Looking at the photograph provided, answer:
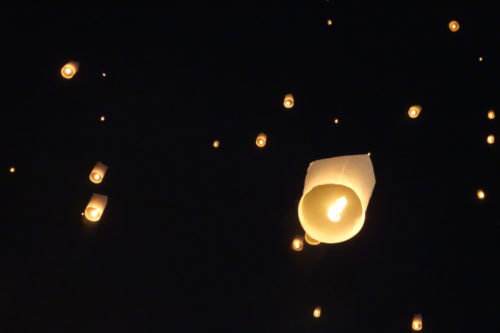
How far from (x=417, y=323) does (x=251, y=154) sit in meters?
1.86

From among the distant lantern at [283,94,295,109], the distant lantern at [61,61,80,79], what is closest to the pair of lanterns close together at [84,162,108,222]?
the distant lantern at [61,61,80,79]

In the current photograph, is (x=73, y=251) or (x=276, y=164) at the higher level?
(x=276, y=164)

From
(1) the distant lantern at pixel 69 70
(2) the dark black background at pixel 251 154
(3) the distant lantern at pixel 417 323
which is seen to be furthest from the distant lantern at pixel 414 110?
(1) the distant lantern at pixel 69 70

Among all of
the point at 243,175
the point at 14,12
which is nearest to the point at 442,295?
the point at 243,175

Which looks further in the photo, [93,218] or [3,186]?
[3,186]

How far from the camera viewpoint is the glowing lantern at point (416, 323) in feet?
12.1

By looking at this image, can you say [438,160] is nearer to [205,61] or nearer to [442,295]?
[442,295]

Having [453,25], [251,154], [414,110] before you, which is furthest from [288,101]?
[453,25]

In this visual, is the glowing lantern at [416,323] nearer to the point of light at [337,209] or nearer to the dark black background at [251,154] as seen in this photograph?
the dark black background at [251,154]

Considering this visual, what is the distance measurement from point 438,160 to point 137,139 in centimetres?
246

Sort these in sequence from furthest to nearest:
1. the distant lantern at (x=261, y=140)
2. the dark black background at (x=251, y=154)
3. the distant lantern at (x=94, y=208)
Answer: the distant lantern at (x=261, y=140)
the dark black background at (x=251, y=154)
the distant lantern at (x=94, y=208)

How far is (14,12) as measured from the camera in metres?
3.63

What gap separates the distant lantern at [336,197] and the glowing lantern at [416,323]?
2717 mm

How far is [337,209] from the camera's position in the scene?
53.6 inches
